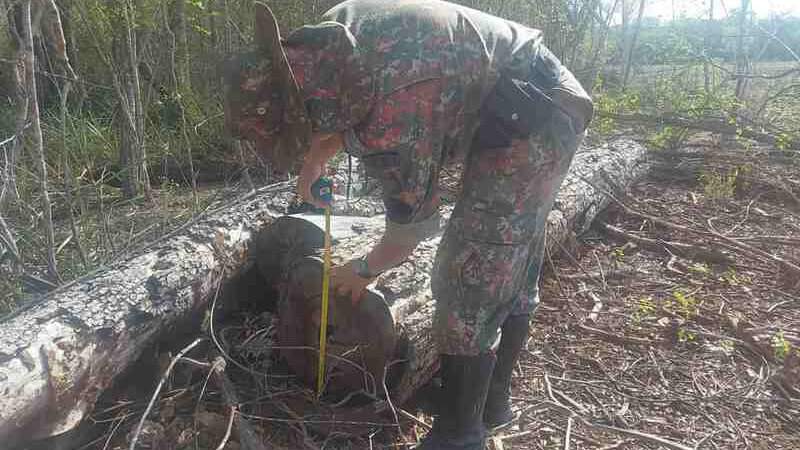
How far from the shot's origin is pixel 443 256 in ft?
6.56

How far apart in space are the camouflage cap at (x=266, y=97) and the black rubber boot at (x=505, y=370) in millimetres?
1150

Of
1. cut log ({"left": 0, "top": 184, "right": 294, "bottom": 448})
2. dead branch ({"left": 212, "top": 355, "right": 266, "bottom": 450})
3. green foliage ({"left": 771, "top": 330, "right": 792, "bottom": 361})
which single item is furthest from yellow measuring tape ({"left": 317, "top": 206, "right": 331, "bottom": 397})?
green foliage ({"left": 771, "top": 330, "right": 792, "bottom": 361})

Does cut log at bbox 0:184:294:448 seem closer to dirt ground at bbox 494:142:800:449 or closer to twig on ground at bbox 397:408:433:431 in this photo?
twig on ground at bbox 397:408:433:431

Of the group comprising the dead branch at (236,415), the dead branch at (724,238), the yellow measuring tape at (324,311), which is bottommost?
the dead branch at (724,238)

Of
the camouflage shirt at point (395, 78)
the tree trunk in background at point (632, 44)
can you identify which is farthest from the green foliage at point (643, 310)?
the tree trunk in background at point (632, 44)

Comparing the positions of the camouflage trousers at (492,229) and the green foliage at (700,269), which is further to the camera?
the green foliage at (700,269)

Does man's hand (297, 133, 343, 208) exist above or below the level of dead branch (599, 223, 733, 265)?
above

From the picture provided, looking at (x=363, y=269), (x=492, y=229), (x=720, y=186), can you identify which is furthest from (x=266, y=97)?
(x=720, y=186)

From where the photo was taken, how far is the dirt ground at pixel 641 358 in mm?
2211

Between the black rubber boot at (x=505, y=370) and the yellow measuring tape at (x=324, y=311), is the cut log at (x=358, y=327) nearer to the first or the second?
the yellow measuring tape at (x=324, y=311)

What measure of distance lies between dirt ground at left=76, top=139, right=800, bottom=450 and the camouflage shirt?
3.31 ft

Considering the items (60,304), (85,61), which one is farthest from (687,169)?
(85,61)

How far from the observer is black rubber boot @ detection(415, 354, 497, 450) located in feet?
6.61

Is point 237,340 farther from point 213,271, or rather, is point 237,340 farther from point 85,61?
point 85,61
